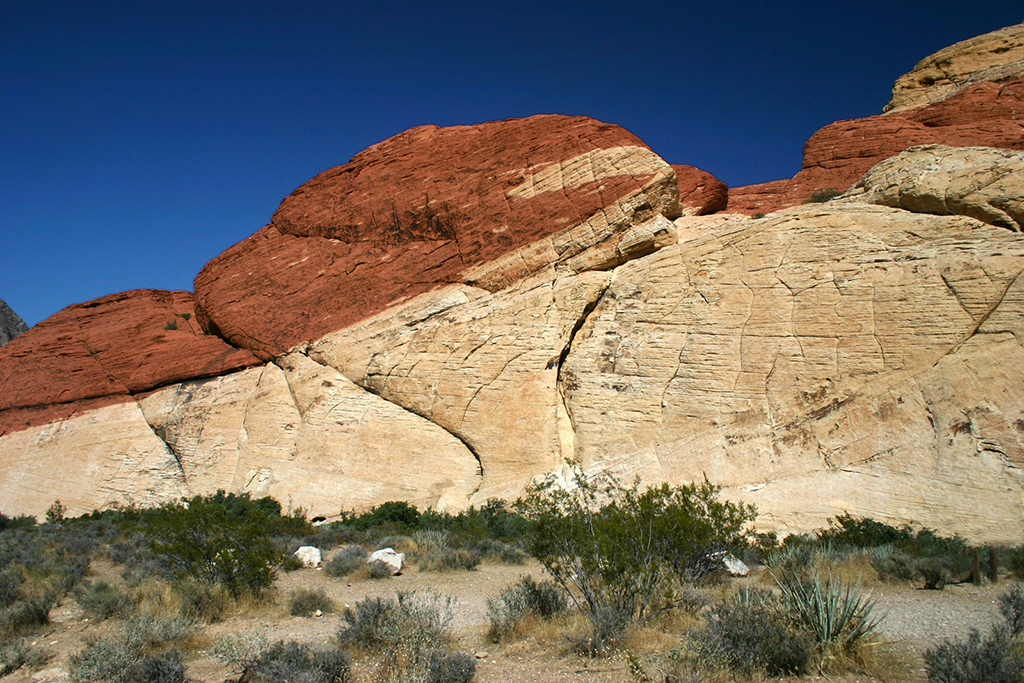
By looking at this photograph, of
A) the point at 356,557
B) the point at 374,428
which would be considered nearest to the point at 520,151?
the point at 374,428

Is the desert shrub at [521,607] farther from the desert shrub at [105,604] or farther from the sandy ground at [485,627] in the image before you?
the desert shrub at [105,604]

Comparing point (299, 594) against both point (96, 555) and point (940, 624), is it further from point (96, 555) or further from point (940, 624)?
point (940, 624)

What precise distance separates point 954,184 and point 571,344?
33.4 ft

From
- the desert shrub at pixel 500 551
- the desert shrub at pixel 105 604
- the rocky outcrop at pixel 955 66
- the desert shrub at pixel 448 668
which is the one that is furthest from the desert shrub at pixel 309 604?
the rocky outcrop at pixel 955 66

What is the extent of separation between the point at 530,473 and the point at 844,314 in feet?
27.0

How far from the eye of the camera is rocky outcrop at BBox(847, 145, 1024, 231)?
13.3 metres

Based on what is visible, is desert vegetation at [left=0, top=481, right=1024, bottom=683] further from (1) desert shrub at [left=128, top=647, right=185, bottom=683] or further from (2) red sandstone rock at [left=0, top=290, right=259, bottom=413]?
(2) red sandstone rock at [left=0, top=290, right=259, bottom=413]

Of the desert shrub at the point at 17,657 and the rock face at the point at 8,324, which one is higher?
the rock face at the point at 8,324

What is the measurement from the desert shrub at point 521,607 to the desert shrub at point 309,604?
2658 mm

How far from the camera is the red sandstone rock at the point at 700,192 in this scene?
18562 millimetres

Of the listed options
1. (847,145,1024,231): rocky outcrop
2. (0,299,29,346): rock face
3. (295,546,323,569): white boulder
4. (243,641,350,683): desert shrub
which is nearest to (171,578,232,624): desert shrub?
(243,641,350,683): desert shrub

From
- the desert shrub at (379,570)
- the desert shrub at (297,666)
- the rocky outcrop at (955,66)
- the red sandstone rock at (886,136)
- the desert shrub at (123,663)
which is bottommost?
the desert shrub at (379,570)

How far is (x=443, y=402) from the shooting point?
636 inches

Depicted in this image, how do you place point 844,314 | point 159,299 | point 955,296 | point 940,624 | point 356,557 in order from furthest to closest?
point 159,299 → point 844,314 → point 955,296 → point 356,557 → point 940,624
